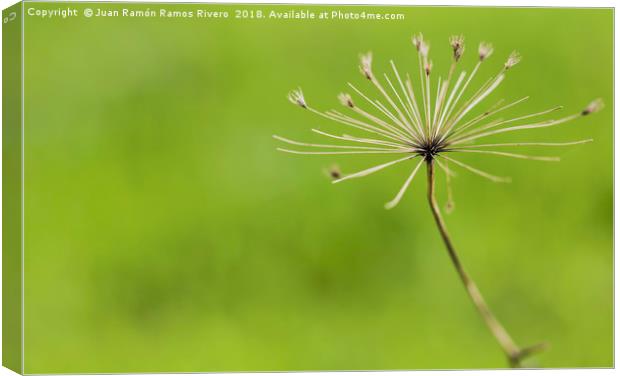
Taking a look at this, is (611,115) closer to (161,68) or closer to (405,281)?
(405,281)

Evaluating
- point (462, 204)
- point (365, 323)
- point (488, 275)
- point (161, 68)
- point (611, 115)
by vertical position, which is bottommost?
point (365, 323)

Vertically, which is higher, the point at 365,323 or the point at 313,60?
the point at 313,60

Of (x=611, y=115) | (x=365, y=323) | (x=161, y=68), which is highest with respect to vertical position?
(x=161, y=68)

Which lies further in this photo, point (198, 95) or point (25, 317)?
point (198, 95)

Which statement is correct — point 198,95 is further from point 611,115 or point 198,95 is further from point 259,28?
point 611,115

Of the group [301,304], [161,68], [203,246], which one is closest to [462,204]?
[301,304]

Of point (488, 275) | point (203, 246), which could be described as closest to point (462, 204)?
point (488, 275)
